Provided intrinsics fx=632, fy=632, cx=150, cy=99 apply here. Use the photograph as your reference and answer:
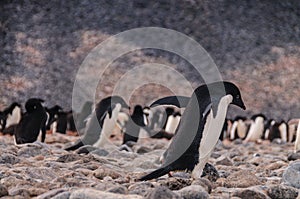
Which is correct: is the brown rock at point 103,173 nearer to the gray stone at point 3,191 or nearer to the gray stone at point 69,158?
the gray stone at point 69,158

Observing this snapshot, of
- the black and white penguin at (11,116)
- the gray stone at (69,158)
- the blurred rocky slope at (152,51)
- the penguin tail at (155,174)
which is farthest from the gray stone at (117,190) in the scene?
the blurred rocky slope at (152,51)

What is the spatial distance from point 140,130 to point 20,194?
20.6 feet

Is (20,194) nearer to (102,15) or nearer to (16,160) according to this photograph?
(16,160)

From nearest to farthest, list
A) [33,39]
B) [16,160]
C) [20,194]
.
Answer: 1. [20,194]
2. [16,160]
3. [33,39]

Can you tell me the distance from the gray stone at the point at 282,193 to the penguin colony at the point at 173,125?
2.19 ft

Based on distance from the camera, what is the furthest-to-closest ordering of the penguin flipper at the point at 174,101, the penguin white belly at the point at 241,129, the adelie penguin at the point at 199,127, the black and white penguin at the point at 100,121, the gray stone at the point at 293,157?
the penguin white belly at the point at 241,129 < the black and white penguin at the point at 100,121 < the gray stone at the point at 293,157 < the penguin flipper at the point at 174,101 < the adelie penguin at the point at 199,127

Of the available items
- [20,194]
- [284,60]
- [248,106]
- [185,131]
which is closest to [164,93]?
[248,106]

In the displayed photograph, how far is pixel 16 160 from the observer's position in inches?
133

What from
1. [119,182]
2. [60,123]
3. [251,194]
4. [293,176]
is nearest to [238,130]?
[60,123]

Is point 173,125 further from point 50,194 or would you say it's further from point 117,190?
point 50,194

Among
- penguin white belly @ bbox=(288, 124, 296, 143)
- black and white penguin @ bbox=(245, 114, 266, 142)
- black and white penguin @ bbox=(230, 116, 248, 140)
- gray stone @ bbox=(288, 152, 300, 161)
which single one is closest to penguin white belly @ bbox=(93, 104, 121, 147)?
gray stone @ bbox=(288, 152, 300, 161)

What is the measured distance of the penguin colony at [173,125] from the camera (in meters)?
3.33

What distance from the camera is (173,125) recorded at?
1052 centimetres

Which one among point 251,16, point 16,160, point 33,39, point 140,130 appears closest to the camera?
point 16,160
